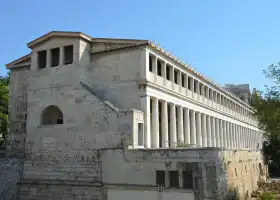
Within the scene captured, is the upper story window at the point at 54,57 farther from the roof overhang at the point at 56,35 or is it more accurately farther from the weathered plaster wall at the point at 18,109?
the weathered plaster wall at the point at 18,109

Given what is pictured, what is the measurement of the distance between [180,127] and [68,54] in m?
13.1

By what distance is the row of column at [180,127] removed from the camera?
87.5 feet

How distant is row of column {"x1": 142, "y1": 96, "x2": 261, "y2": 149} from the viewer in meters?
26.7

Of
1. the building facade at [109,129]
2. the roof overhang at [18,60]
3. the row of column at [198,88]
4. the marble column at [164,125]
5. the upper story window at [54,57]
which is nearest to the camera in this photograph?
the building facade at [109,129]

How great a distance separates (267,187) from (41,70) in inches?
906

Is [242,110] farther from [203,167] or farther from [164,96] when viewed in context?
[203,167]

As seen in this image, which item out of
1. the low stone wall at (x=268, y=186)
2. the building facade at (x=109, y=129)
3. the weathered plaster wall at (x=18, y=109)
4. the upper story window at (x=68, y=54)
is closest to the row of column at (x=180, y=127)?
the building facade at (x=109, y=129)

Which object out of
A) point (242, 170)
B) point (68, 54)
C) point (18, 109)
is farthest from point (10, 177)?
point (242, 170)

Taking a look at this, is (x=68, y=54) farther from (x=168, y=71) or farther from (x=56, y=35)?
(x=168, y=71)

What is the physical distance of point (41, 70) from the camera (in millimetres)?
27016

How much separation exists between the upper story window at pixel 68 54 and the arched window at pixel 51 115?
4067 mm

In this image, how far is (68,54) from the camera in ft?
89.2

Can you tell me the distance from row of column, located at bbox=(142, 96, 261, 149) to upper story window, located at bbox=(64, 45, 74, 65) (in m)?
7.25

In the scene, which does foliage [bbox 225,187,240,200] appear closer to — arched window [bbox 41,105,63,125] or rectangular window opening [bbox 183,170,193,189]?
rectangular window opening [bbox 183,170,193,189]
